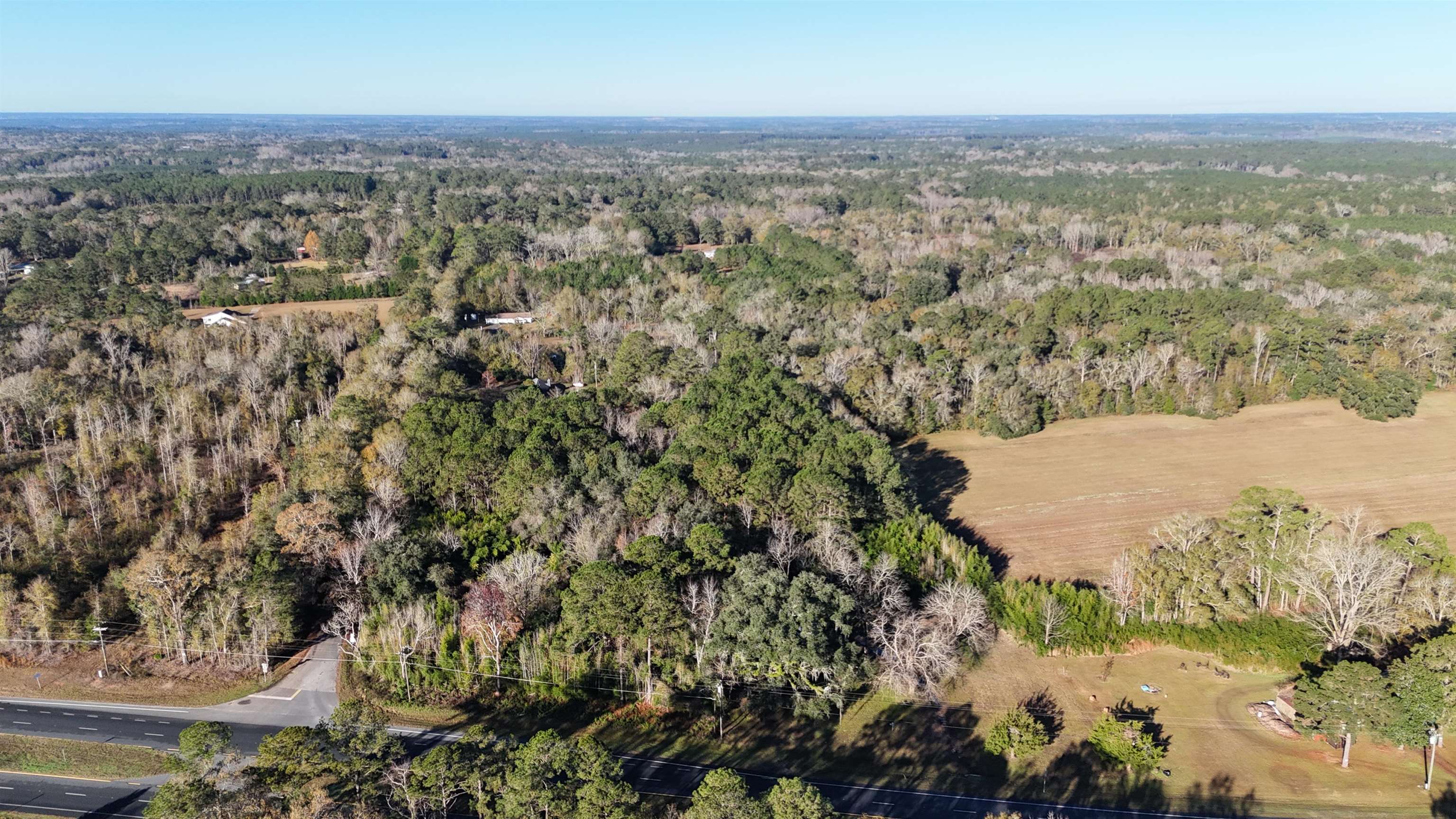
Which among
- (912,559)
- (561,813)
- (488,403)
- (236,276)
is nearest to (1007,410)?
(912,559)

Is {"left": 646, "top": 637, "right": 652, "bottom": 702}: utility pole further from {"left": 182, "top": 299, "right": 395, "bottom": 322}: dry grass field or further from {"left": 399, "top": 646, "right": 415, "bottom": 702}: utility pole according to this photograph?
{"left": 182, "top": 299, "right": 395, "bottom": 322}: dry grass field

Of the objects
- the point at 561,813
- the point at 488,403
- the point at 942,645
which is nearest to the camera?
the point at 561,813

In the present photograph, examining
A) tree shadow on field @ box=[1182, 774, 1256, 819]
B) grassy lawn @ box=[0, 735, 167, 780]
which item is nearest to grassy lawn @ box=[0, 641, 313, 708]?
grassy lawn @ box=[0, 735, 167, 780]

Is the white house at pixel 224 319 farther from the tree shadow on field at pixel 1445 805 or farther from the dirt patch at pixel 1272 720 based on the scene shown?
the tree shadow on field at pixel 1445 805

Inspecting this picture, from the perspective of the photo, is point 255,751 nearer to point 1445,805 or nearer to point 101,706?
point 101,706

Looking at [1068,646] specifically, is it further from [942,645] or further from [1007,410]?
[1007,410]

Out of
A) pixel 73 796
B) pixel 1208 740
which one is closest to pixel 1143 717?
pixel 1208 740
